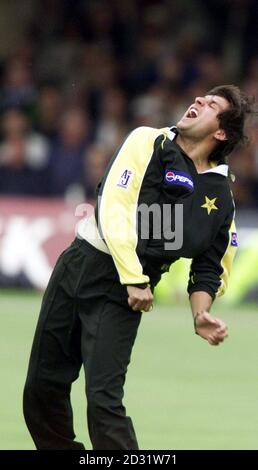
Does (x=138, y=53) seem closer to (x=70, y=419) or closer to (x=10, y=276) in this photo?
(x=10, y=276)

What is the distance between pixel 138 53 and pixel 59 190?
9.62ft

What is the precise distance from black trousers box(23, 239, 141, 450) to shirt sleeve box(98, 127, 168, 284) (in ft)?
0.70

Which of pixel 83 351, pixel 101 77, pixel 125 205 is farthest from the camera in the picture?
pixel 101 77

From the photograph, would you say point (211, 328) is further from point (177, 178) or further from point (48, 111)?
point (48, 111)

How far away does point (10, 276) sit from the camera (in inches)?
612

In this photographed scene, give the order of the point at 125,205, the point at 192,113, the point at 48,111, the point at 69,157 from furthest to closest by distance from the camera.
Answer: the point at 48,111, the point at 69,157, the point at 192,113, the point at 125,205

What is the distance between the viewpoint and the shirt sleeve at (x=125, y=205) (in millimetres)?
6344

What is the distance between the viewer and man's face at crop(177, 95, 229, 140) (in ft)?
21.7

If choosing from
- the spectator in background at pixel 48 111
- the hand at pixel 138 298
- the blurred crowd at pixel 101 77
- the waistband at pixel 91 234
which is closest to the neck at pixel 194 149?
the waistband at pixel 91 234

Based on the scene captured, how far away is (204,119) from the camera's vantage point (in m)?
6.61

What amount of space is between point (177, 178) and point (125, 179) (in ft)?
0.90

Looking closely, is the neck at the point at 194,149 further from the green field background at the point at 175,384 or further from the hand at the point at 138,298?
the green field background at the point at 175,384

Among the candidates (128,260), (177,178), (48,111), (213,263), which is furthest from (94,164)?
(128,260)
